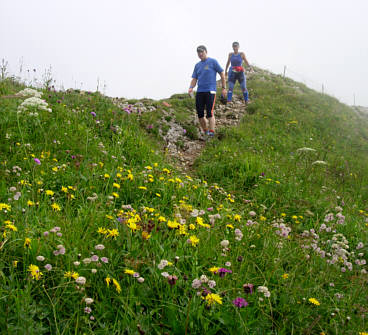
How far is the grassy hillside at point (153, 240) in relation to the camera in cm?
184

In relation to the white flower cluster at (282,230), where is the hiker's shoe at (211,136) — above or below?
above

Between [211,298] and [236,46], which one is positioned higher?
[236,46]

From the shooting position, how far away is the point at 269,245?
9.41ft

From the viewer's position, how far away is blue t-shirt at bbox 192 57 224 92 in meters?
8.67

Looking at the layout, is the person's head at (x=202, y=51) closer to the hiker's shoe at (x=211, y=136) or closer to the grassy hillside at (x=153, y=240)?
the hiker's shoe at (x=211, y=136)

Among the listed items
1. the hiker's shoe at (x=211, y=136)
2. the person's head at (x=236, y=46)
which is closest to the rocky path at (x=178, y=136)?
the hiker's shoe at (x=211, y=136)

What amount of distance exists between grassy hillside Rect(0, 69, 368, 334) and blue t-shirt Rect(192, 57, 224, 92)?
7.17 feet

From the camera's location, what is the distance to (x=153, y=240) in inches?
97.8

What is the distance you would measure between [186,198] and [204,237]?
121cm

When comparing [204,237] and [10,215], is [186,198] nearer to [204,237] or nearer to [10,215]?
[204,237]

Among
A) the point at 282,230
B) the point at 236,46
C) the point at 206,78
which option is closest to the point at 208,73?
the point at 206,78

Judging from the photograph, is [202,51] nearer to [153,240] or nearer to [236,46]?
[236,46]

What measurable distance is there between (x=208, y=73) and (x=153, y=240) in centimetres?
724

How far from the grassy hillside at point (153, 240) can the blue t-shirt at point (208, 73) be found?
219 centimetres
